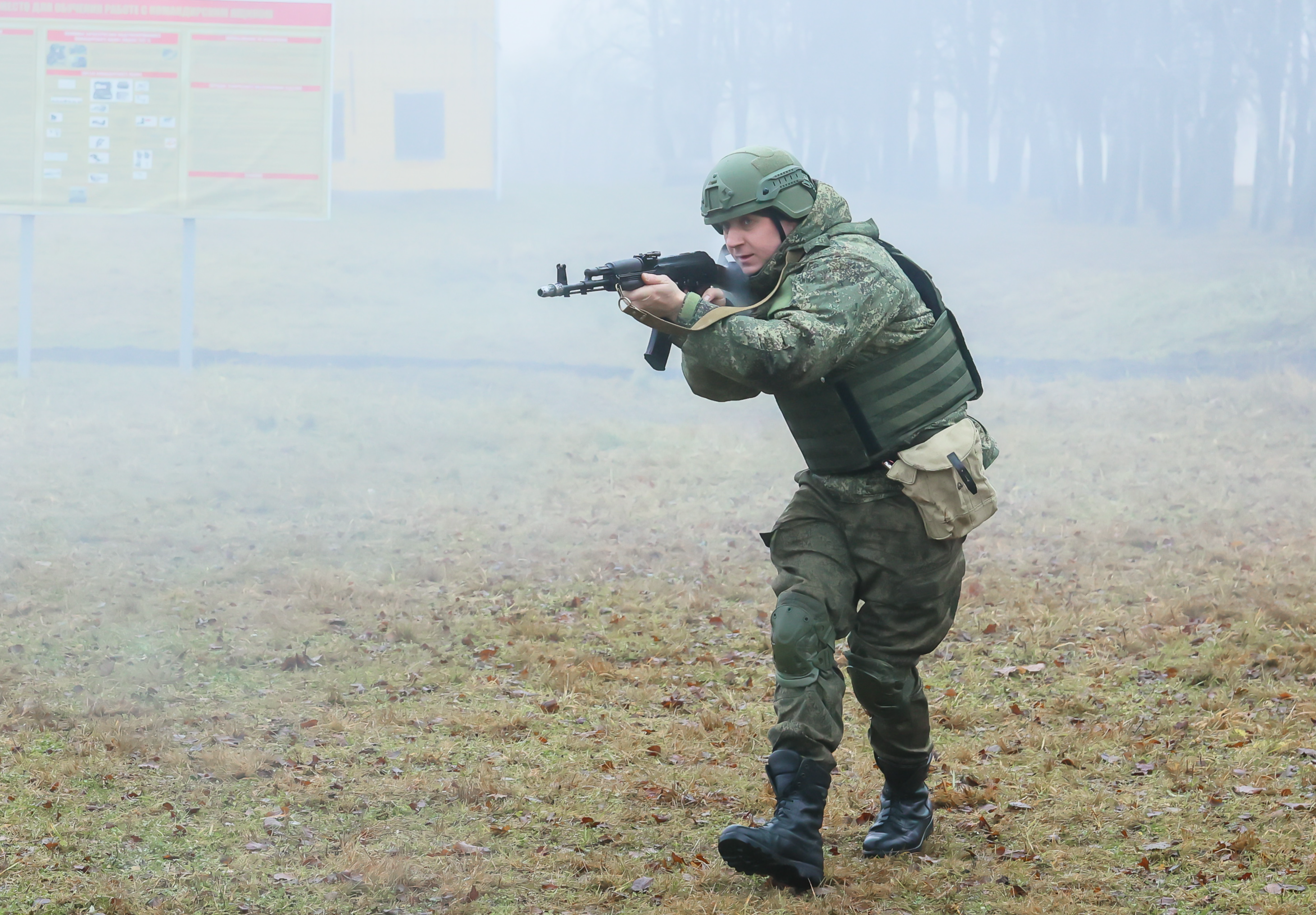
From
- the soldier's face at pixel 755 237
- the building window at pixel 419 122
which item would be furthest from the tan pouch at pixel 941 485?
the building window at pixel 419 122

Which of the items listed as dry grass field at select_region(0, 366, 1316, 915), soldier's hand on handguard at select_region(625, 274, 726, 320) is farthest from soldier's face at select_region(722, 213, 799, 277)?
dry grass field at select_region(0, 366, 1316, 915)

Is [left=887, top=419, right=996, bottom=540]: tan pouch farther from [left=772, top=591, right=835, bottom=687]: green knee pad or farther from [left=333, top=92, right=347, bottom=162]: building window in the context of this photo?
[left=333, top=92, right=347, bottom=162]: building window

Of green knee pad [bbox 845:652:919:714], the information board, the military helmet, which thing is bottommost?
green knee pad [bbox 845:652:919:714]

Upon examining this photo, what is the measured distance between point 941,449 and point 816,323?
63cm

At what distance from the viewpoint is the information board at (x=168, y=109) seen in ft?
47.1

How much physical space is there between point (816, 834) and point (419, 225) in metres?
26.3

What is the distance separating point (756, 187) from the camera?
371 centimetres

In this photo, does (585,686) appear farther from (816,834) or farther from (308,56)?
(308,56)

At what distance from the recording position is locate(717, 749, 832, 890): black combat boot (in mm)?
3447

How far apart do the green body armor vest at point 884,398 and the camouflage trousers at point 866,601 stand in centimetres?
16

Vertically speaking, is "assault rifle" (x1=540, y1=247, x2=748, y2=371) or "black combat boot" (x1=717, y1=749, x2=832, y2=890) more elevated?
"assault rifle" (x1=540, y1=247, x2=748, y2=371)

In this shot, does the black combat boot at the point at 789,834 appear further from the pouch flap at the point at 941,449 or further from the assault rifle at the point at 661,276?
the assault rifle at the point at 661,276

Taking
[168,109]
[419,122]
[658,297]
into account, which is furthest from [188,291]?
[658,297]

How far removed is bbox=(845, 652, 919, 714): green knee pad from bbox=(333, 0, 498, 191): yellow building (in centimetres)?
2278
